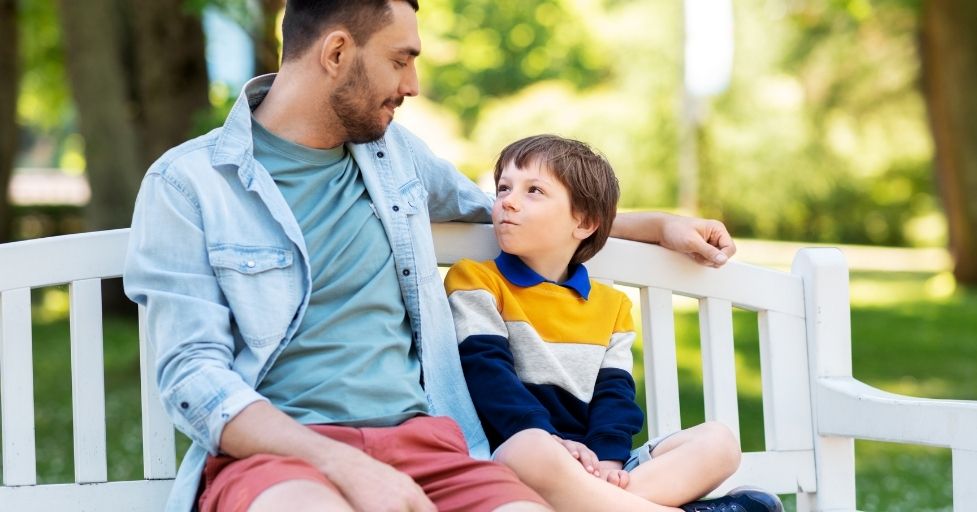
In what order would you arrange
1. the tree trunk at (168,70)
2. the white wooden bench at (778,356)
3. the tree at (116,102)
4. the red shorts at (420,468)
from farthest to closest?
the tree at (116,102)
the tree trunk at (168,70)
the white wooden bench at (778,356)
the red shorts at (420,468)

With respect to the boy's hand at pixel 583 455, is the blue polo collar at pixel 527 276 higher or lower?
higher

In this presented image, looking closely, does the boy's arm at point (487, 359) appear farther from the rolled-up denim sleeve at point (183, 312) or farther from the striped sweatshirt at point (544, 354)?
the rolled-up denim sleeve at point (183, 312)

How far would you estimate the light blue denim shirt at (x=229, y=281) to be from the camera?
2.37 metres

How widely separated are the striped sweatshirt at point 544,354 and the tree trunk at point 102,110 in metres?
7.47

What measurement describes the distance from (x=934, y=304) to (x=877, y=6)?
6.97 metres

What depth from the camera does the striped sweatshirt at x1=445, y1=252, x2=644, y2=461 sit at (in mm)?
2748

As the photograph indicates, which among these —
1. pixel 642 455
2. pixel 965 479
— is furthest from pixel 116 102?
pixel 965 479

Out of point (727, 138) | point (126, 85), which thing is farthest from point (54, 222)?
point (727, 138)

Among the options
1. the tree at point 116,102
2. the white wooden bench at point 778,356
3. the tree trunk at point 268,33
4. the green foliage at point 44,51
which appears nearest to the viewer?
the white wooden bench at point 778,356

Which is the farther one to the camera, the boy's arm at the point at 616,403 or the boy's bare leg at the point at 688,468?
the boy's arm at the point at 616,403

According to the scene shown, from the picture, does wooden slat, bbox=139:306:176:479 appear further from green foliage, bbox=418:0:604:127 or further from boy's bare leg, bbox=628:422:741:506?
green foliage, bbox=418:0:604:127

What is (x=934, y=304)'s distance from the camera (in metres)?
13.7

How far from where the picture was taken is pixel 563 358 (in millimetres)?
2881

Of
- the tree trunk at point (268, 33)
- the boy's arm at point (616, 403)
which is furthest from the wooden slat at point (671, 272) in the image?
the tree trunk at point (268, 33)
